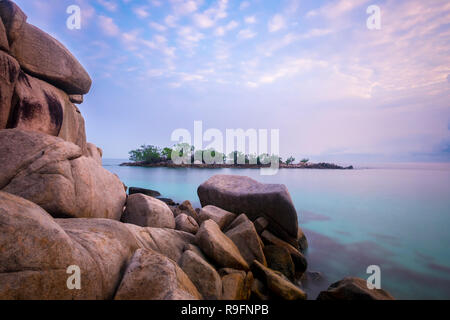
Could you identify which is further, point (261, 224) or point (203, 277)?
point (261, 224)

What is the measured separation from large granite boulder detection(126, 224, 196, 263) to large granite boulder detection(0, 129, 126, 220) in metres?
1.03

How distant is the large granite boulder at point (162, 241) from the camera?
4094 mm

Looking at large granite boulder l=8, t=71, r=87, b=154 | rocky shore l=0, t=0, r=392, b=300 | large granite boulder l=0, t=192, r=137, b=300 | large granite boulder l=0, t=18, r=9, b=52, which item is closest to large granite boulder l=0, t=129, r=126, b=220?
rocky shore l=0, t=0, r=392, b=300

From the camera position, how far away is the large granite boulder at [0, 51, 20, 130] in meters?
5.68

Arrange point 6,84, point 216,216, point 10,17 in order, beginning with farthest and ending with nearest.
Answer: point 10,17
point 216,216
point 6,84

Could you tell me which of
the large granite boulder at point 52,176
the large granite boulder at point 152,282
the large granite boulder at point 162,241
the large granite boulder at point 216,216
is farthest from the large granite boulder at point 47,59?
the large granite boulder at point 152,282

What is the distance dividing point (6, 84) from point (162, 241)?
19.8 feet

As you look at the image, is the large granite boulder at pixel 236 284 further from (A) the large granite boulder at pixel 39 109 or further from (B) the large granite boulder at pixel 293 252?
(A) the large granite boulder at pixel 39 109

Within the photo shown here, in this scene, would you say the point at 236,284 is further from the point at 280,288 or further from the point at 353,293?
the point at 353,293

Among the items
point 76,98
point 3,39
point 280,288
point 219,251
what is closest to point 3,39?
point 3,39

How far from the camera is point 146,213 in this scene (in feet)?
17.0

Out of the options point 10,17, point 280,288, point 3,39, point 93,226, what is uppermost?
point 10,17
